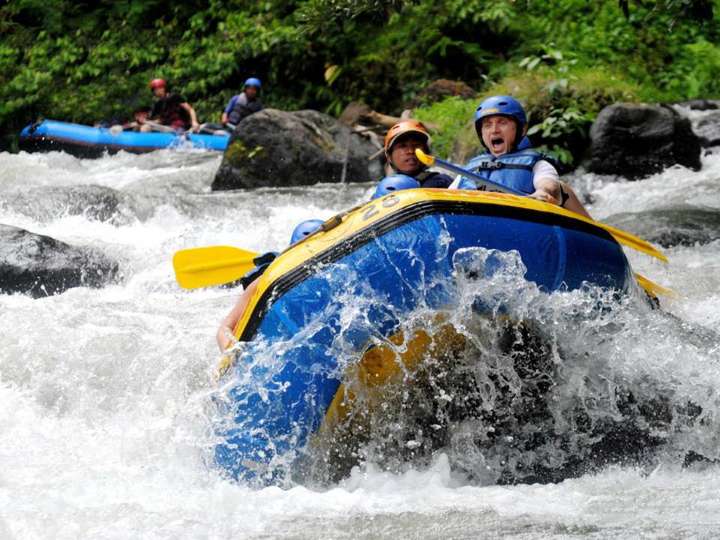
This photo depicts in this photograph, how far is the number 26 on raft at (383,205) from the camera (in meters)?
3.92

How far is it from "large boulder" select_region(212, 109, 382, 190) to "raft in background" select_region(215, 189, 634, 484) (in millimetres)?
7022

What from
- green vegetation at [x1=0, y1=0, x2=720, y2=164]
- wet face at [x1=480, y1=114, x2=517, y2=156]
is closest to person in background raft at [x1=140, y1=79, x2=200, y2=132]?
green vegetation at [x1=0, y1=0, x2=720, y2=164]

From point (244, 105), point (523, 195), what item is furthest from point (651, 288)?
point (244, 105)

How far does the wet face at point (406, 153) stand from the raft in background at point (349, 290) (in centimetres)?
101

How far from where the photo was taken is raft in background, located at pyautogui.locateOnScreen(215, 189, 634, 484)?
3.81 meters

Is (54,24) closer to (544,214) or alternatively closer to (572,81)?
(572,81)

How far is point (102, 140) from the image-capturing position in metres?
13.9

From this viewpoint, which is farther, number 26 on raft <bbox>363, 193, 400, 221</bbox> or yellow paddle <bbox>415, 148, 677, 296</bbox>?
yellow paddle <bbox>415, 148, 677, 296</bbox>

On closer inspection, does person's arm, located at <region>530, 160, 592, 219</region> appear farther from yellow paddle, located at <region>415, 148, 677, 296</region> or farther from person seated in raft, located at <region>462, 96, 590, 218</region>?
yellow paddle, located at <region>415, 148, 677, 296</region>

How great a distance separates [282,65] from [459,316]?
39.3ft

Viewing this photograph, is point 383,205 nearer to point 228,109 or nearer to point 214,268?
point 214,268

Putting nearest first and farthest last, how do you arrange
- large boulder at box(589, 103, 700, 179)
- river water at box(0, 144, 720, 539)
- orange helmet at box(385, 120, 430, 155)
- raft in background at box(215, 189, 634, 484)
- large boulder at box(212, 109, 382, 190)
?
river water at box(0, 144, 720, 539) < raft in background at box(215, 189, 634, 484) < orange helmet at box(385, 120, 430, 155) < large boulder at box(589, 103, 700, 179) < large boulder at box(212, 109, 382, 190)

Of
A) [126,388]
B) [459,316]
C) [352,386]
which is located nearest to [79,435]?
[126,388]

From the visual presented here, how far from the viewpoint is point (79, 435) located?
4648 mm
